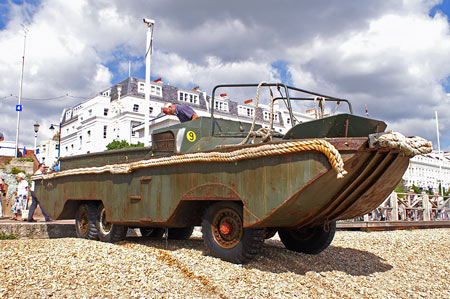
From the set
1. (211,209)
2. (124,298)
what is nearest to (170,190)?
(211,209)

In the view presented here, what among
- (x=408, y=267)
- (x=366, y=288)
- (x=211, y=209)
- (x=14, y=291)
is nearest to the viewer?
(x=14, y=291)

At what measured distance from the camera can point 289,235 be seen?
6.77m

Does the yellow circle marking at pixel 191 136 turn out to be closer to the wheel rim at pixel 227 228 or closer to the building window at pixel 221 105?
the wheel rim at pixel 227 228

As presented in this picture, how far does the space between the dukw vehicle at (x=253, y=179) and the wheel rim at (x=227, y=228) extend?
0.01m

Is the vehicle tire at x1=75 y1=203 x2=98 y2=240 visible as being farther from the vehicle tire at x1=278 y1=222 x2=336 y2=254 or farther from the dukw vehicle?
the vehicle tire at x1=278 y1=222 x2=336 y2=254

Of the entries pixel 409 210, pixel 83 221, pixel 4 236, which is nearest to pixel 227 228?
pixel 83 221

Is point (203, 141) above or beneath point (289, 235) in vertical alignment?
above

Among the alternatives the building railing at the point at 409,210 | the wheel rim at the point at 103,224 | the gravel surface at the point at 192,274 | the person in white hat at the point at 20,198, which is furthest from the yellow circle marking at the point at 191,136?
the building railing at the point at 409,210

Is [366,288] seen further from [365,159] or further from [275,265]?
[365,159]

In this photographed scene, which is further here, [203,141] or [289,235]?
[289,235]

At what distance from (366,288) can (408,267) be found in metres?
1.98

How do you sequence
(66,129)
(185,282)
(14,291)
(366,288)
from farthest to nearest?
(66,129) < (366,288) < (185,282) < (14,291)

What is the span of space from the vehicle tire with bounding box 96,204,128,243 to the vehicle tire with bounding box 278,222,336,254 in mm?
2714

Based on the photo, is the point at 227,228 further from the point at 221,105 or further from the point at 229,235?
the point at 221,105
